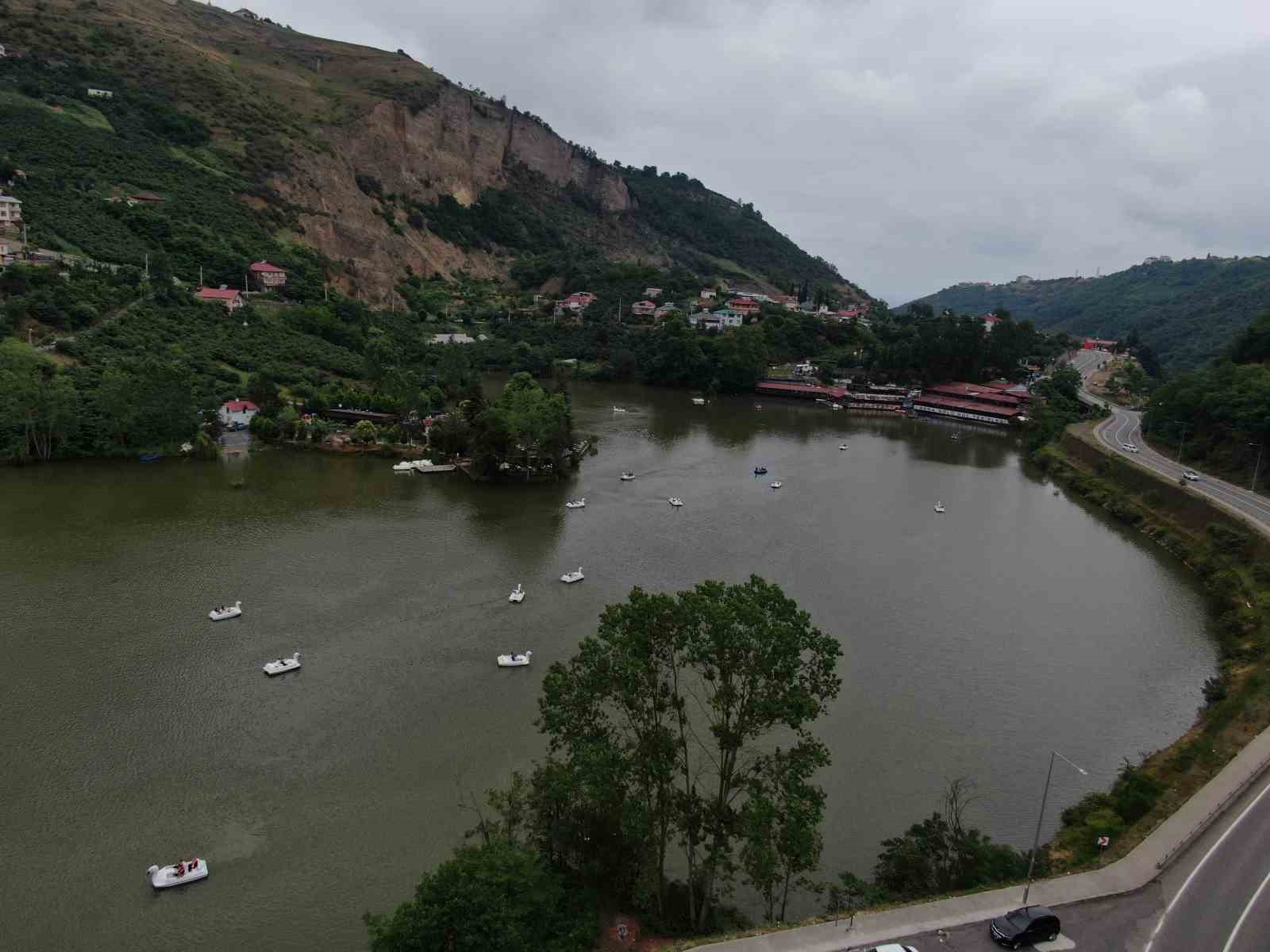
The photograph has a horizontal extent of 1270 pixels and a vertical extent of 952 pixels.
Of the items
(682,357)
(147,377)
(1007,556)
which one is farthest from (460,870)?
(682,357)

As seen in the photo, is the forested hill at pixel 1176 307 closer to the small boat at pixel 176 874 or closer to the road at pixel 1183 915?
the road at pixel 1183 915

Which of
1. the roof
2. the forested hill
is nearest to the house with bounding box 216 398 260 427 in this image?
the roof

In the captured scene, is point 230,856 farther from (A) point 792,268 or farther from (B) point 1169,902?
(A) point 792,268

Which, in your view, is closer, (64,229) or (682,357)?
(64,229)

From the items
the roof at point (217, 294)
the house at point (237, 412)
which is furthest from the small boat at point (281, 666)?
the roof at point (217, 294)

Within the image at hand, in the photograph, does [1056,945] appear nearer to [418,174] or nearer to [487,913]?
[487,913]

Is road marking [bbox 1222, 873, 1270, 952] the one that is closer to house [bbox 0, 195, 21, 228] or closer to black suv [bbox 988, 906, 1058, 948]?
black suv [bbox 988, 906, 1058, 948]

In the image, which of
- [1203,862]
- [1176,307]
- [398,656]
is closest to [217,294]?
[398,656]
